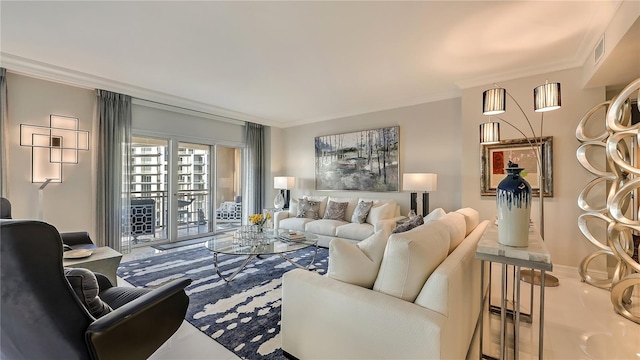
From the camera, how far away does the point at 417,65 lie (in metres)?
3.38

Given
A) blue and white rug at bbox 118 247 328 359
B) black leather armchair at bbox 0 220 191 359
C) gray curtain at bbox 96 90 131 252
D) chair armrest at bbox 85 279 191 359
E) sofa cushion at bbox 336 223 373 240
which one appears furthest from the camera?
sofa cushion at bbox 336 223 373 240

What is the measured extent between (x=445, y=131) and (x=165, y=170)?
5.06m

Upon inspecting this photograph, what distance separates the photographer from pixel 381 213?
444 centimetres

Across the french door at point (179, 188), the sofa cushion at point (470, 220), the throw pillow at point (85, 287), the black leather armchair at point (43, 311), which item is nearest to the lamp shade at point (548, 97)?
the sofa cushion at point (470, 220)

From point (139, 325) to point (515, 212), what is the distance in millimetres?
2000

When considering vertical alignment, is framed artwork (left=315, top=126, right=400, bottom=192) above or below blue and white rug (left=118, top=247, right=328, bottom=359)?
above

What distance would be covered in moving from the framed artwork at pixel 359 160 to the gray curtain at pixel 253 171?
142cm

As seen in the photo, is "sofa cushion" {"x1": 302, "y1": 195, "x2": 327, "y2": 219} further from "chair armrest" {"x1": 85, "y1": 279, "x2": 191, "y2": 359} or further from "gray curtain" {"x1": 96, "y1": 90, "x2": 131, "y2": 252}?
"chair armrest" {"x1": 85, "y1": 279, "x2": 191, "y2": 359}

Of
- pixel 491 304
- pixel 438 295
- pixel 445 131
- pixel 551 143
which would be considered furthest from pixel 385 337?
pixel 445 131

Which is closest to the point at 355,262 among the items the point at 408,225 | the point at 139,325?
the point at 408,225

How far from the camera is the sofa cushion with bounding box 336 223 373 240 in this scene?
413cm

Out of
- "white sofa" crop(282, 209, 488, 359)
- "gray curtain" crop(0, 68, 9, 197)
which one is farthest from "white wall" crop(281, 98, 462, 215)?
"gray curtain" crop(0, 68, 9, 197)

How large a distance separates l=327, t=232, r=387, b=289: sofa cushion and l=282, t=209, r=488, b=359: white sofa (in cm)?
3

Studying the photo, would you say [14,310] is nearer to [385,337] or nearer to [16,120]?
[385,337]
